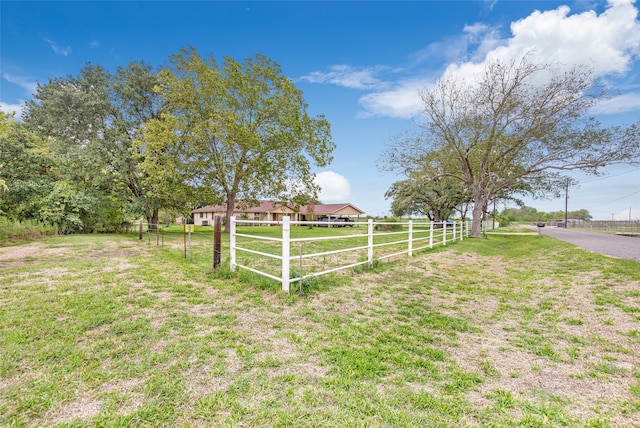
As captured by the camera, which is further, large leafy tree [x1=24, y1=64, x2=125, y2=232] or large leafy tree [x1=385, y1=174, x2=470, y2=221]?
large leafy tree [x1=385, y1=174, x2=470, y2=221]

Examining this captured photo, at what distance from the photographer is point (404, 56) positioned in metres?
12.5

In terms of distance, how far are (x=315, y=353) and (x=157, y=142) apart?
1790 cm

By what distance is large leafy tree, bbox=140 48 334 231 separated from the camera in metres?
16.3

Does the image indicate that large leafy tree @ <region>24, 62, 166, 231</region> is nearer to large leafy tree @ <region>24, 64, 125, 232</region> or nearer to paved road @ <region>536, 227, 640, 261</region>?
large leafy tree @ <region>24, 64, 125, 232</region>

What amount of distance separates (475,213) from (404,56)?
11.6m

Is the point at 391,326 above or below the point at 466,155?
below

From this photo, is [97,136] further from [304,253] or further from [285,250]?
[285,250]

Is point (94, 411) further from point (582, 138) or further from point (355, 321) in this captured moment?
point (582, 138)

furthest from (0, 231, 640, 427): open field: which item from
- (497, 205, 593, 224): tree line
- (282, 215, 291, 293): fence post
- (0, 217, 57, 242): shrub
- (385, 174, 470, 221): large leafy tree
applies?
(497, 205, 593, 224): tree line

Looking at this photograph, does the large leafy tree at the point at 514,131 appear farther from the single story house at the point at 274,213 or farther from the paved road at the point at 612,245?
the single story house at the point at 274,213

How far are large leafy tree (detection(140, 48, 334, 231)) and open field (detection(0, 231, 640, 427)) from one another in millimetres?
12635

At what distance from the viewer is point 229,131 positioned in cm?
1584

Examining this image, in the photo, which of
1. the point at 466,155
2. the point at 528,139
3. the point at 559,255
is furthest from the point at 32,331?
the point at 528,139

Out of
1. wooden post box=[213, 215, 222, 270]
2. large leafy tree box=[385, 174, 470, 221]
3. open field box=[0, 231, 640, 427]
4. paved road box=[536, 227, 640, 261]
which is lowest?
open field box=[0, 231, 640, 427]
